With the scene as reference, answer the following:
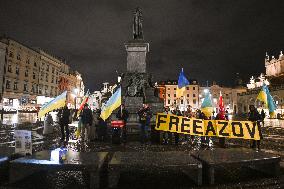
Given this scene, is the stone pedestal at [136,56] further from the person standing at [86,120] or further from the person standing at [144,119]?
the person standing at [144,119]

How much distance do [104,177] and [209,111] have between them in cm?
1090

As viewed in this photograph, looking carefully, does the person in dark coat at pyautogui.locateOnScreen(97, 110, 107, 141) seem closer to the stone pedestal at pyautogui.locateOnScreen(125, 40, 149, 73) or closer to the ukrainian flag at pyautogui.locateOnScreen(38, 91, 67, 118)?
the ukrainian flag at pyautogui.locateOnScreen(38, 91, 67, 118)

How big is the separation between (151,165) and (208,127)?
5308 millimetres

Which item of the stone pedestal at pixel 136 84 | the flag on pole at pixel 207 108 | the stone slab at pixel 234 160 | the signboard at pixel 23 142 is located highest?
the stone pedestal at pixel 136 84

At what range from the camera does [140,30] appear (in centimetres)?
2286

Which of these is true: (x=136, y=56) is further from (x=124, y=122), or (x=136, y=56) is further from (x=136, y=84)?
(x=124, y=122)

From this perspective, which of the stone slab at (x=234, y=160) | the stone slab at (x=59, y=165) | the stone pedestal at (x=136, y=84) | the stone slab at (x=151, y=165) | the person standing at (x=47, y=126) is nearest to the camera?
the stone slab at (x=59, y=165)

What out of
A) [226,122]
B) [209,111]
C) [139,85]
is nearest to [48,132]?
[139,85]

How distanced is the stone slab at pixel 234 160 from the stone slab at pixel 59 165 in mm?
2569

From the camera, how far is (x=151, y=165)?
6.05 meters

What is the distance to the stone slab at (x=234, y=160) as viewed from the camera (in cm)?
641

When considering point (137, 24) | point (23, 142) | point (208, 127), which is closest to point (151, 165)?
point (23, 142)

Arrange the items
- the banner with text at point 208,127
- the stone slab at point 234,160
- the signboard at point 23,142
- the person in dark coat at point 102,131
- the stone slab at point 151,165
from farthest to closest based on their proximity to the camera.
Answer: the person in dark coat at point 102,131 < the banner with text at point 208,127 < the signboard at point 23,142 < the stone slab at point 234,160 < the stone slab at point 151,165

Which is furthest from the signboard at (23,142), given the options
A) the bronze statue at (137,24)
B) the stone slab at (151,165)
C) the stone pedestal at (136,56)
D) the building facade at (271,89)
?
the building facade at (271,89)
